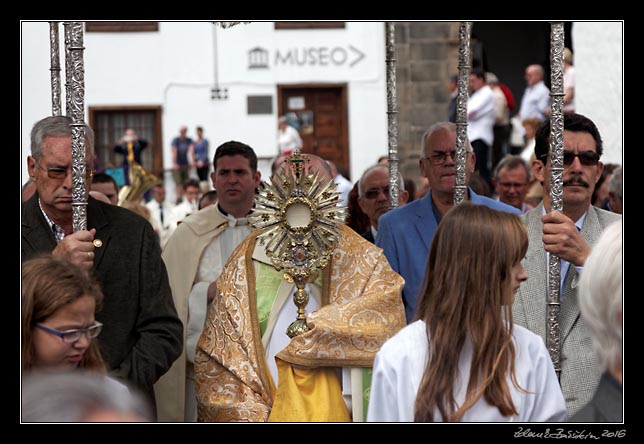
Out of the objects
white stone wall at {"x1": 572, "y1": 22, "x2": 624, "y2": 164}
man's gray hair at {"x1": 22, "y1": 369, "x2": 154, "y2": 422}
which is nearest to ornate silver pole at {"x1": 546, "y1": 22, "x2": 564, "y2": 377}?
man's gray hair at {"x1": 22, "y1": 369, "x2": 154, "y2": 422}

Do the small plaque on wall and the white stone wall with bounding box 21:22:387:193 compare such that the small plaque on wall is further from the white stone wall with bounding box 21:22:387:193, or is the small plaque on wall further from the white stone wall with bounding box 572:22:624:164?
the white stone wall with bounding box 572:22:624:164

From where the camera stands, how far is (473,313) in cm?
353

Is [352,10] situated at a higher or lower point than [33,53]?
lower

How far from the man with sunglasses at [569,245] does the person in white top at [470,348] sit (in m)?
0.89

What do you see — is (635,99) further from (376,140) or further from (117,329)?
(376,140)

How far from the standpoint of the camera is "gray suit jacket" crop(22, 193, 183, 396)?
15.4ft

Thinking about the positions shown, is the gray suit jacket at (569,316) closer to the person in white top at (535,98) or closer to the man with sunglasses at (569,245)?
the man with sunglasses at (569,245)

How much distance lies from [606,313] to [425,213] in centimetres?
323

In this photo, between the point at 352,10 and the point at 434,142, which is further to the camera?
the point at 434,142

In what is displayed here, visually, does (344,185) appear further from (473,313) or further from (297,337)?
(473,313)

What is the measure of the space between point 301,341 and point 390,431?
1.08m

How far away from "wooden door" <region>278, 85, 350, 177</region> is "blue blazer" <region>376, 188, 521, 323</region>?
1739cm

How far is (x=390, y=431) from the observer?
3.67 meters

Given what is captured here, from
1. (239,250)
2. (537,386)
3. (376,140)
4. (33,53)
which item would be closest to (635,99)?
(537,386)
